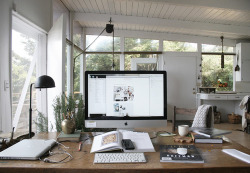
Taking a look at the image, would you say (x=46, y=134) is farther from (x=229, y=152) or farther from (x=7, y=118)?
(x=229, y=152)

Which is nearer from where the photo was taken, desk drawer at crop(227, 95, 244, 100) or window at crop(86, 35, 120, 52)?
desk drawer at crop(227, 95, 244, 100)

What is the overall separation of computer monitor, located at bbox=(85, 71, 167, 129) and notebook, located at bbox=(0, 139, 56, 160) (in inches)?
14.5

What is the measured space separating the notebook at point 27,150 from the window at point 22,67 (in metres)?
1.53

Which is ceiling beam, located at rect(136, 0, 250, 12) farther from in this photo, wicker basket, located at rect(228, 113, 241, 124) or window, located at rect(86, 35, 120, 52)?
wicker basket, located at rect(228, 113, 241, 124)

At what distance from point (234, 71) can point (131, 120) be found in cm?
634

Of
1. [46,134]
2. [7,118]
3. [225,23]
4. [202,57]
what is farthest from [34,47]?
[202,57]

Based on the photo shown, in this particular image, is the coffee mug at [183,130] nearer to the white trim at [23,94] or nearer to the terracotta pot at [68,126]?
the terracotta pot at [68,126]

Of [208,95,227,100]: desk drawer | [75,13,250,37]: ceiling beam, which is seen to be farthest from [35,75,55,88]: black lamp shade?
[208,95,227,100]: desk drawer

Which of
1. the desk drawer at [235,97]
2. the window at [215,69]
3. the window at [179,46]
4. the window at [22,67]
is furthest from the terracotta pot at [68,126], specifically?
the window at [215,69]

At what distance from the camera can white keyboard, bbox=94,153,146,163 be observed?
1.02m

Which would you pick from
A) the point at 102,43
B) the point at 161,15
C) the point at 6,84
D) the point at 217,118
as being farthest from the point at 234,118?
the point at 6,84

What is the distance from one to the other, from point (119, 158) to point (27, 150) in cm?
52

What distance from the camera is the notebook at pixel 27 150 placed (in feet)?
3.43

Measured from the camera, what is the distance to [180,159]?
103cm
